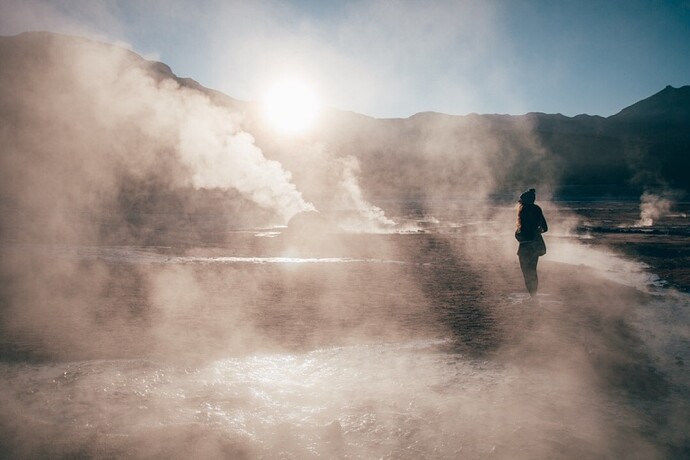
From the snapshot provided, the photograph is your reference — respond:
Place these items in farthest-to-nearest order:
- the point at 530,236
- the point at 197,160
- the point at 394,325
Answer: the point at 197,160, the point at 530,236, the point at 394,325

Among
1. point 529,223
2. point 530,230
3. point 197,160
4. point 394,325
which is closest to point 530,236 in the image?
point 530,230

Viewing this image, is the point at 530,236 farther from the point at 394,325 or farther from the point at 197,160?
the point at 197,160

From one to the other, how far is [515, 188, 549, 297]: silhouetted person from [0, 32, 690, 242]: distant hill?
46.7ft

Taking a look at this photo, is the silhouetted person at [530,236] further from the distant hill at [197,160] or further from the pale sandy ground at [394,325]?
the distant hill at [197,160]

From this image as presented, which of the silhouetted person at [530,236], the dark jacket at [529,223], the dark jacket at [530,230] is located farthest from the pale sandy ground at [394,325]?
the dark jacket at [529,223]

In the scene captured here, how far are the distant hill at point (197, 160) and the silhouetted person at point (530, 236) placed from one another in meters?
14.2

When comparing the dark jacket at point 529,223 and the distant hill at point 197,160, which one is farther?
the distant hill at point 197,160

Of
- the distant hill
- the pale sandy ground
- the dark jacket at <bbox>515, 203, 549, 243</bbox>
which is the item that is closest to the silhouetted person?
the dark jacket at <bbox>515, 203, 549, 243</bbox>

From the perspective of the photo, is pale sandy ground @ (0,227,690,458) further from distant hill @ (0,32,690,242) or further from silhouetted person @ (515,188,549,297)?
distant hill @ (0,32,690,242)

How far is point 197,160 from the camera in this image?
91.0ft

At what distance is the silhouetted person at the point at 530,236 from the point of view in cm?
766

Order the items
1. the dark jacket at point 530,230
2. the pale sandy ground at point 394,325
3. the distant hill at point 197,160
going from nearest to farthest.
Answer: the pale sandy ground at point 394,325
the dark jacket at point 530,230
the distant hill at point 197,160

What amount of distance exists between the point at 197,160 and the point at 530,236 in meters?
24.0

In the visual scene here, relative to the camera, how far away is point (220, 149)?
2398 centimetres
